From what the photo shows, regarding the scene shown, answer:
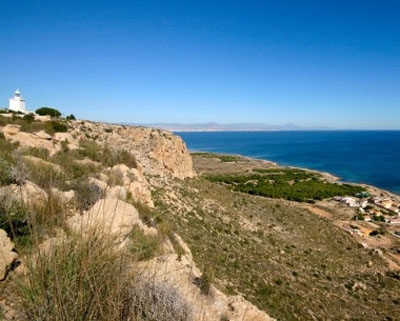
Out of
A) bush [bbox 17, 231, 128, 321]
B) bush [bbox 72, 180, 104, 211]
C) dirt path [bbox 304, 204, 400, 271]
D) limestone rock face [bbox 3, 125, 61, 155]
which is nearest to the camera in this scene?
bush [bbox 17, 231, 128, 321]

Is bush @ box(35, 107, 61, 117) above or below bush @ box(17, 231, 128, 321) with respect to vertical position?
above

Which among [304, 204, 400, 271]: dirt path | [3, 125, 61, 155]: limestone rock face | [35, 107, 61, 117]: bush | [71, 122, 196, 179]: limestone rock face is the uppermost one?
[35, 107, 61, 117]: bush

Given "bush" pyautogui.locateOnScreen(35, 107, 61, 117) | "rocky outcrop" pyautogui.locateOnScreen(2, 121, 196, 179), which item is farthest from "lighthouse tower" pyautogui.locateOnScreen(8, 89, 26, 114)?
"rocky outcrop" pyautogui.locateOnScreen(2, 121, 196, 179)

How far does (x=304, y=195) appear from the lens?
42500 mm

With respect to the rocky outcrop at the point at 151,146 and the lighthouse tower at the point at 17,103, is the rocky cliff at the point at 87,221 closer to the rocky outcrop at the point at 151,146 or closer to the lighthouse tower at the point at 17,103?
the rocky outcrop at the point at 151,146

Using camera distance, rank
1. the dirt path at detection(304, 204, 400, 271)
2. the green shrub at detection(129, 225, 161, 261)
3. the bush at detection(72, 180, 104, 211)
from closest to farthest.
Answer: the green shrub at detection(129, 225, 161, 261) < the bush at detection(72, 180, 104, 211) < the dirt path at detection(304, 204, 400, 271)

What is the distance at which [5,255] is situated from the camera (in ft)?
10.7

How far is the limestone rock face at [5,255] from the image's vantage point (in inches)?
124

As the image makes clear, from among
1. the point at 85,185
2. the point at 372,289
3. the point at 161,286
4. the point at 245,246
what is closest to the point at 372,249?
the point at 372,289

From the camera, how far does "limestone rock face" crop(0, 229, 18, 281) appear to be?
3159 mm

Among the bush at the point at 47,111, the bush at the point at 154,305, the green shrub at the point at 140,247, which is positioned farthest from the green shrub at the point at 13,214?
the bush at the point at 47,111

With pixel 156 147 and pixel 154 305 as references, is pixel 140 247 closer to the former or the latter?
pixel 154 305

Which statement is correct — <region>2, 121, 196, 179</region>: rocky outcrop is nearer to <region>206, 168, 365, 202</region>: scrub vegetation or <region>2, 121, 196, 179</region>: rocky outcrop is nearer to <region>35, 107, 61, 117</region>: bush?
<region>35, 107, 61, 117</region>: bush

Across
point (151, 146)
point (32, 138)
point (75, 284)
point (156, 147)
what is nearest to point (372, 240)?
point (156, 147)
